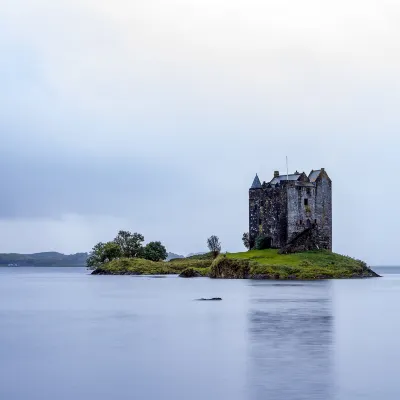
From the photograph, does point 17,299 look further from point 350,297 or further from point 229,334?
point 229,334

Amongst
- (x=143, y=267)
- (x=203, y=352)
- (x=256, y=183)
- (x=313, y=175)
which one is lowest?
(x=203, y=352)

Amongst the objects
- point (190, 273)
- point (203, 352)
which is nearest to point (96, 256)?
point (190, 273)

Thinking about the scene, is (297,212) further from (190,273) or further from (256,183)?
(190,273)

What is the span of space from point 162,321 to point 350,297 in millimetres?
29240

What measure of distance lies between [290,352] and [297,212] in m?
86.1

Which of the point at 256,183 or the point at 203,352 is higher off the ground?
the point at 256,183

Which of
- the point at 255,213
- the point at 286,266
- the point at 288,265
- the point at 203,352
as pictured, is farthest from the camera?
the point at 255,213

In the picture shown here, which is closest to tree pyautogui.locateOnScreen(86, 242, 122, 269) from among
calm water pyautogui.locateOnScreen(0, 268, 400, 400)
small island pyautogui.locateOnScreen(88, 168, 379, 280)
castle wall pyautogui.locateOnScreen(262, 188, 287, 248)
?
small island pyautogui.locateOnScreen(88, 168, 379, 280)

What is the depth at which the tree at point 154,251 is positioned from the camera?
164 metres

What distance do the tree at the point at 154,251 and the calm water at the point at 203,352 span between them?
98863mm

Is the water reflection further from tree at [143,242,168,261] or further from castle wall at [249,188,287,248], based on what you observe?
tree at [143,242,168,261]

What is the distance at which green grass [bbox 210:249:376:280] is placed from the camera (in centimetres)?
11119

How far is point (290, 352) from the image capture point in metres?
34.8

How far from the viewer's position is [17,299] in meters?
81.1
